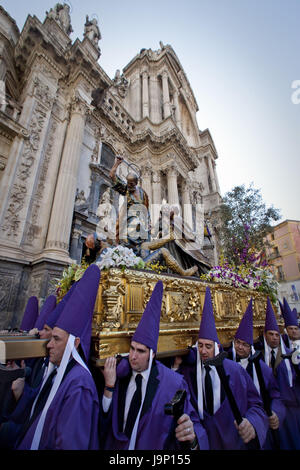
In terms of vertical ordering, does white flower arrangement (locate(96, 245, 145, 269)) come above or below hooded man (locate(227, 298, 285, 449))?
above

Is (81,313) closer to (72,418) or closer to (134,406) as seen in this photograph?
(72,418)

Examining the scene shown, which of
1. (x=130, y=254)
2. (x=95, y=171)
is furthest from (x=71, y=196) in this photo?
(x=130, y=254)

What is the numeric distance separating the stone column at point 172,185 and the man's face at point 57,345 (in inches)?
516

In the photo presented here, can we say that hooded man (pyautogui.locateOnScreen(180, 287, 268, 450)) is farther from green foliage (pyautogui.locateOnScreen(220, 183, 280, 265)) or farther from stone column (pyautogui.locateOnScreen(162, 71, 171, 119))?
stone column (pyautogui.locateOnScreen(162, 71, 171, 119))

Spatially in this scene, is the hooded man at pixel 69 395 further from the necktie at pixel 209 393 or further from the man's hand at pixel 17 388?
the necktie at pixel 209 393

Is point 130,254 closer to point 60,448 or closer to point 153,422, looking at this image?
point 153,422

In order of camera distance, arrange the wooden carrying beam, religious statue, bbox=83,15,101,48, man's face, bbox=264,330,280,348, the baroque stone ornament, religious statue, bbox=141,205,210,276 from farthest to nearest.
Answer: religious statue, bbox=83,15,101,48, the baroque stone ornament, religious statue, bbox=141,205,210,276, man's face, bbox=264,330,280,348, the wooden carrying beam

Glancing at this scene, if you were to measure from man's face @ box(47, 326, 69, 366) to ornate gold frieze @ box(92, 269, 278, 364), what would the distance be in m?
0.46

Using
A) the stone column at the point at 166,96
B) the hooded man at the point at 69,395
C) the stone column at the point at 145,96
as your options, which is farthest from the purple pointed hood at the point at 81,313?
the stone column at the point at 166,96

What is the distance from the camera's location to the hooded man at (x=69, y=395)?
4.30 ft

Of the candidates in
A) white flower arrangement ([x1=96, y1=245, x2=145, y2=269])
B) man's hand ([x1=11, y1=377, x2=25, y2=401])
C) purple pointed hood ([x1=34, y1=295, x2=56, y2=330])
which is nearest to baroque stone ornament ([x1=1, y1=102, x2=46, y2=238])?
purple pointed hood ([x1=34, y1=295, x2=56, y2=330])

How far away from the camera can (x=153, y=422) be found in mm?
1618

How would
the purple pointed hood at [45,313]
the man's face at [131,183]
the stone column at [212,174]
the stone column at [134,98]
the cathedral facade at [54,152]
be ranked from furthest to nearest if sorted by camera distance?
the stone column at [212,174], the stone column at [134,98], the cathedral facade at [54,152], the man's face at [131,183], the purple pointed hood at [45,313]

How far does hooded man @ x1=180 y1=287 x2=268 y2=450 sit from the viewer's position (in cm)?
192
